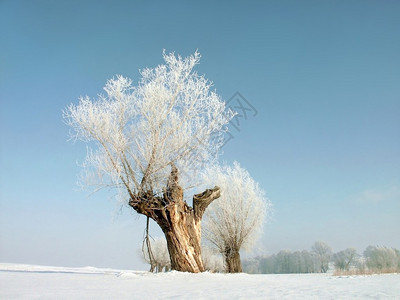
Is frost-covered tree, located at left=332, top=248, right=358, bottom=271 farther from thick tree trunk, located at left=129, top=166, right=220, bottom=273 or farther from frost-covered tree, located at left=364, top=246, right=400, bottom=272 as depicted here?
thick tree trunk, located at left=129, top=166, right=220, bottom=273

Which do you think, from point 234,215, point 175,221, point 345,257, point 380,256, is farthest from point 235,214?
point 345,257

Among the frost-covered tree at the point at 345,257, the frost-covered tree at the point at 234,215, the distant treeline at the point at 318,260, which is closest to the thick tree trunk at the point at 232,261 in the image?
the frost-covered tree at the point at 234,215

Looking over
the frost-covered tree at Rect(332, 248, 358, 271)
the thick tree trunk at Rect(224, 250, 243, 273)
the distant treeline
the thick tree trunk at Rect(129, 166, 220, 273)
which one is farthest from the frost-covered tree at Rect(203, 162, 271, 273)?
the frost-covered tree at Rect(332, 248, 358, 271)

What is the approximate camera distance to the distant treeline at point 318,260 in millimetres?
42906

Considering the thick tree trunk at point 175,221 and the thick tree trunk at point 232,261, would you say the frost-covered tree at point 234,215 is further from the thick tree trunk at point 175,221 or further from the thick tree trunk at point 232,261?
the thick tree trunk at point 175,221

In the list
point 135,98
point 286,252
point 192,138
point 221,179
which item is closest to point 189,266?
point 192,138

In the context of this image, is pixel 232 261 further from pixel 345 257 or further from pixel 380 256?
pixel 345 257

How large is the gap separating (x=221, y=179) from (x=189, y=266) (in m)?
13.0

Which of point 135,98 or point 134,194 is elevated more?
point 135,98

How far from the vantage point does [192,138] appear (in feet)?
44.9

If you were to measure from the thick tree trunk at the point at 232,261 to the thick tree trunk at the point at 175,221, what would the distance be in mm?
11855

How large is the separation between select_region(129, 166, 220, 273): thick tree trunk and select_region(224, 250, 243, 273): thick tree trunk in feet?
38.9

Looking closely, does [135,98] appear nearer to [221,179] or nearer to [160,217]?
[160,217]

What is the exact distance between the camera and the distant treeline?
1689 inches
